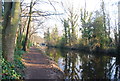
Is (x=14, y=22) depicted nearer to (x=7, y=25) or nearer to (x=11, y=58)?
(x=7, y=25)

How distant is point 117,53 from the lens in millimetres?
19297

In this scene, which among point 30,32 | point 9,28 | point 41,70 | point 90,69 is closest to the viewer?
point 9,28

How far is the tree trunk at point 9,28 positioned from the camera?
5.64 metres

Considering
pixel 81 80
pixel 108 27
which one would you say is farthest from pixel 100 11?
pixel 81 80

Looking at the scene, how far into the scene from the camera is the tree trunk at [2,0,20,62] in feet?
18.5

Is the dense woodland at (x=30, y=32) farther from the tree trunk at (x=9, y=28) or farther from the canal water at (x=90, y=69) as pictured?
the canal water at (x=90, y=69)

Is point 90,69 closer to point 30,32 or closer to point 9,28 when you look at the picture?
point 9,28

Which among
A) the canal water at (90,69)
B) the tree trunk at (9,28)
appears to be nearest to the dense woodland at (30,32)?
the tree trunk at (9,28)

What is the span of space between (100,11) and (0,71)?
24015 mm

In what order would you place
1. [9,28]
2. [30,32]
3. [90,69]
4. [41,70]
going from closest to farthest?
1. [9,28]
2. [41,70]
3. [90,69]
4. [30,32]

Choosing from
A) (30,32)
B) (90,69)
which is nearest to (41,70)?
(90,69)

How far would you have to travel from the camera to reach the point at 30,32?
28.6 m

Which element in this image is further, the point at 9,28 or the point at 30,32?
the point at 30,32

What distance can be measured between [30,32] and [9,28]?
2353cm
